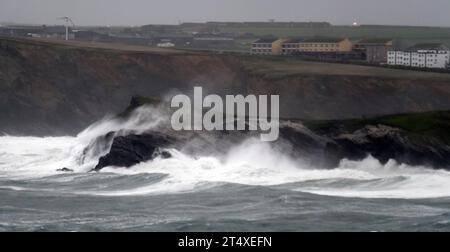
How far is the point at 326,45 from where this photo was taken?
8238 cm

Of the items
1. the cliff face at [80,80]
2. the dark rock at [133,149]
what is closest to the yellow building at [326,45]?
the cliff face at [80,80]

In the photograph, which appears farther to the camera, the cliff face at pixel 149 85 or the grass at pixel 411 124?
the cliff face at pixel 149 85

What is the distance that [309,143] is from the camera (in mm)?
45938

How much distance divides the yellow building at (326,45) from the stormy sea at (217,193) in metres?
31.6

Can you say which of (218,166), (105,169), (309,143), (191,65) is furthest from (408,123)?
(191,65)

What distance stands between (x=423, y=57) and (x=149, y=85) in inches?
677

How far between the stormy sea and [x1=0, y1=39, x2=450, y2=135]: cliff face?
41.7ft

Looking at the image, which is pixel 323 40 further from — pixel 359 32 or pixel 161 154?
pixel 161 154

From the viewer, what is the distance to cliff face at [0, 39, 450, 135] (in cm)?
5950

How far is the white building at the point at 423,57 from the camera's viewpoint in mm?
74056

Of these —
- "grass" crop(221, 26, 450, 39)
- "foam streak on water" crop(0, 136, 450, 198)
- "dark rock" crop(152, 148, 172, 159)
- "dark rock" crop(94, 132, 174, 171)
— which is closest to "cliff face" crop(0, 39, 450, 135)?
"dark rock" crop(94, 132, 174, 171)

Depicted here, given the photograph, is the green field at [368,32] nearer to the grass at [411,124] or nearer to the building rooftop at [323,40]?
the building rooftop at [323,40]

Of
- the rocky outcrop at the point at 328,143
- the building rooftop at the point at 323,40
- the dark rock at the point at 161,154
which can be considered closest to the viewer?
the rocky outcrop at the point at 328,143
